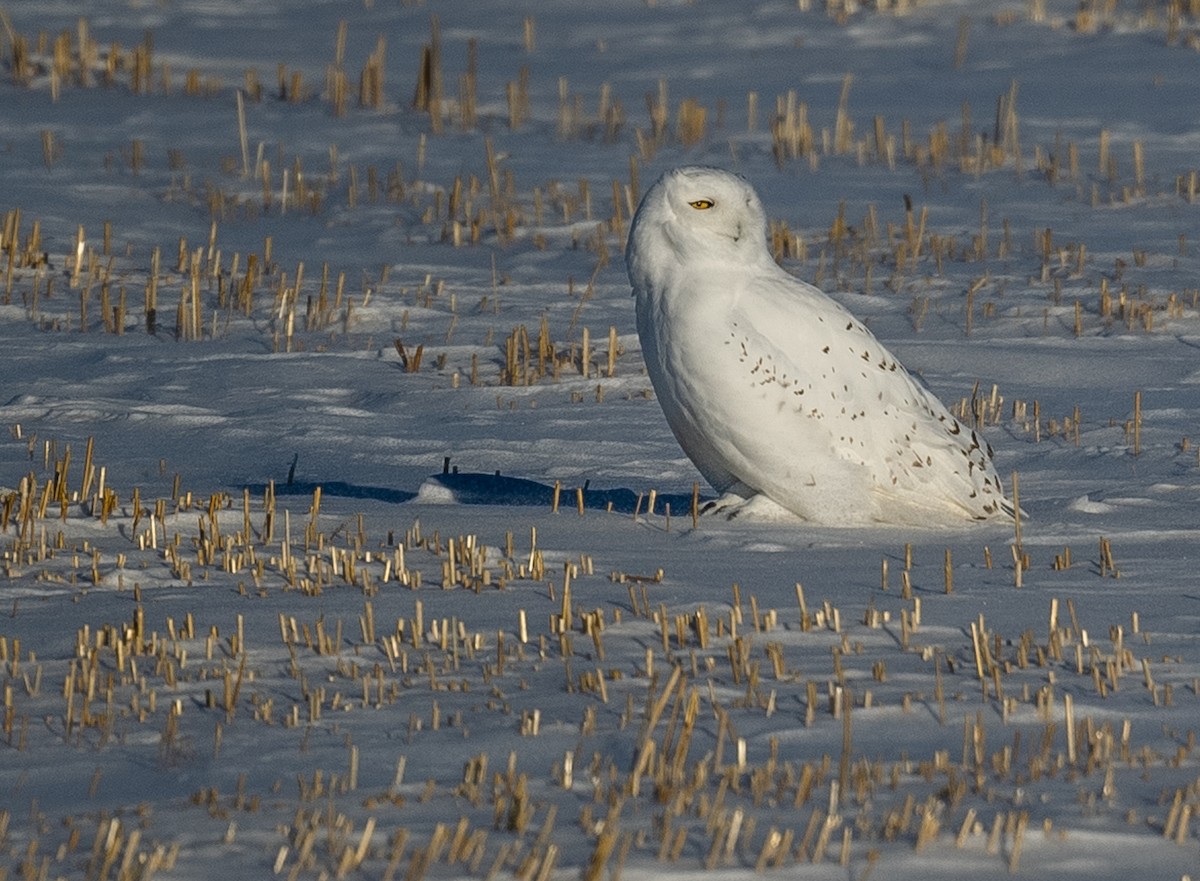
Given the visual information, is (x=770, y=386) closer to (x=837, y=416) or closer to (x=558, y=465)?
(x=837, y=416)

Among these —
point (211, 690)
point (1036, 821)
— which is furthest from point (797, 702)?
point (211, 690)

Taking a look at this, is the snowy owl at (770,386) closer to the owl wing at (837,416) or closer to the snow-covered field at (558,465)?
the owl wing at (837,416)

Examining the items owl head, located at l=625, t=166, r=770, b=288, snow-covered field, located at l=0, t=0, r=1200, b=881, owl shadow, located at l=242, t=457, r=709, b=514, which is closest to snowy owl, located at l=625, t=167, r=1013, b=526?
owl head, located at l=625, t=166, r=770, b=288

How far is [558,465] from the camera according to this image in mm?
8602

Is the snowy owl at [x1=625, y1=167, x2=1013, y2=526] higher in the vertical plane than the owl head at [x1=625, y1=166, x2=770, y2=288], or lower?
lower

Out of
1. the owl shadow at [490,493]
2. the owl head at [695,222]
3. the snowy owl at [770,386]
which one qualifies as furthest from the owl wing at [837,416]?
the owl shadow at [490,493]

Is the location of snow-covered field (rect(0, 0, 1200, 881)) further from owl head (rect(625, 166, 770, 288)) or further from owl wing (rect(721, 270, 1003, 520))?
owl head (rect(625, 166, 770, 288))

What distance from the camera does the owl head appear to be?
256 inches

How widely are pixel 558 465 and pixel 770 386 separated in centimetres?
220

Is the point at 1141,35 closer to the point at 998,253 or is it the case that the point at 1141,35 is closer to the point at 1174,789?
the point at 998,253

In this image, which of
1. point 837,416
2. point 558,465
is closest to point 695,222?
point 837,416

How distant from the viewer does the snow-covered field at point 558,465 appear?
162 inches

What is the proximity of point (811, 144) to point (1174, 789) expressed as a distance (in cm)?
1159

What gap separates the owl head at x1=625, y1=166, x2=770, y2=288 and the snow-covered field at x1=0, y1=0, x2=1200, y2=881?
896 mm
